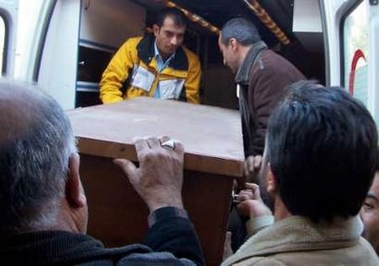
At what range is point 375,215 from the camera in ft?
6.85

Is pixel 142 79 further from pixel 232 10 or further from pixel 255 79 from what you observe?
pixel 232 10

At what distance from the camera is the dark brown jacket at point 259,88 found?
318cm

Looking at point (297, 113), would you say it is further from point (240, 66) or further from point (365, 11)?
point (240, 66)

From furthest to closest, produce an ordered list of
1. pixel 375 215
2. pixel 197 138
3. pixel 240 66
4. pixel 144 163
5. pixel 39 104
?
pixel 240 66 < pixel 375 215 < pixel 197 138 < pixel 144 163 < pixel 39 104

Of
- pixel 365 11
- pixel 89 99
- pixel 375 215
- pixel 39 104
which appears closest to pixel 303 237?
pixel 39 104

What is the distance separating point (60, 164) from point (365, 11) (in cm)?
194

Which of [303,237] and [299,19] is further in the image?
[299,19]

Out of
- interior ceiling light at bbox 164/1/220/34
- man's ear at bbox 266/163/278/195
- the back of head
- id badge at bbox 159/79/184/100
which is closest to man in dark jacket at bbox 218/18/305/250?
id badge at bbox 159/79/184/100

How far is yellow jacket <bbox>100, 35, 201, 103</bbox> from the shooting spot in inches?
160

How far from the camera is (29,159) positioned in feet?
3.53

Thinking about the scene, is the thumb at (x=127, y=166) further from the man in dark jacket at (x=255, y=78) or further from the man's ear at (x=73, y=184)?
the man in dark jacket at (x=255, y=78)

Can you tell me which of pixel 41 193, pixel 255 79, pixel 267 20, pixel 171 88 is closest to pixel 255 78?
pixel 255 79

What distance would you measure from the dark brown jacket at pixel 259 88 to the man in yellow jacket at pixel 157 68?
80cm

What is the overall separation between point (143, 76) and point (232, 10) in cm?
142
